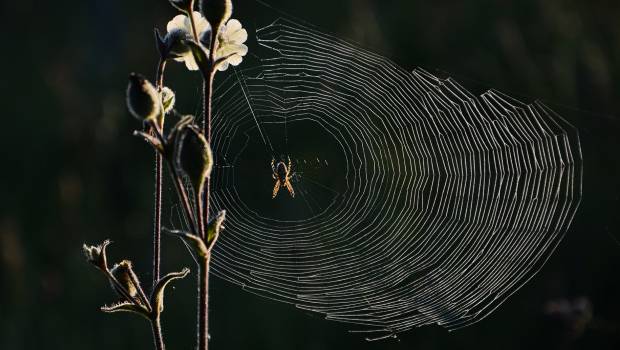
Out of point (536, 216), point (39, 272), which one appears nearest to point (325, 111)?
point (536, 216)

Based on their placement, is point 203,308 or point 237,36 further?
point 237,36

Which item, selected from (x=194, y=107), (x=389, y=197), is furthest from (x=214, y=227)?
(x=194, y=107)

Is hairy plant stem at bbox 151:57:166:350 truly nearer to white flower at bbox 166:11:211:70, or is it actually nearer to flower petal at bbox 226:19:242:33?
white flower at bbox 166:11:211:70

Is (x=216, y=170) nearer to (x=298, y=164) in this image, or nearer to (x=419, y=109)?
(x=298, y=164)

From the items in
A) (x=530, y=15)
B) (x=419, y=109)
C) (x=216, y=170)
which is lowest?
(x=216, y=170)

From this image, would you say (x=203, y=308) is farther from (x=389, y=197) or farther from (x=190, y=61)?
(x=389, y=197)

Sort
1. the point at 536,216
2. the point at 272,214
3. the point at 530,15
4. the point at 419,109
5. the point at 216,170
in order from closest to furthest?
the point at 536,216 < the point at 419,109 < the point at 216,170 < the point at 272,214 < the point at 530,15
